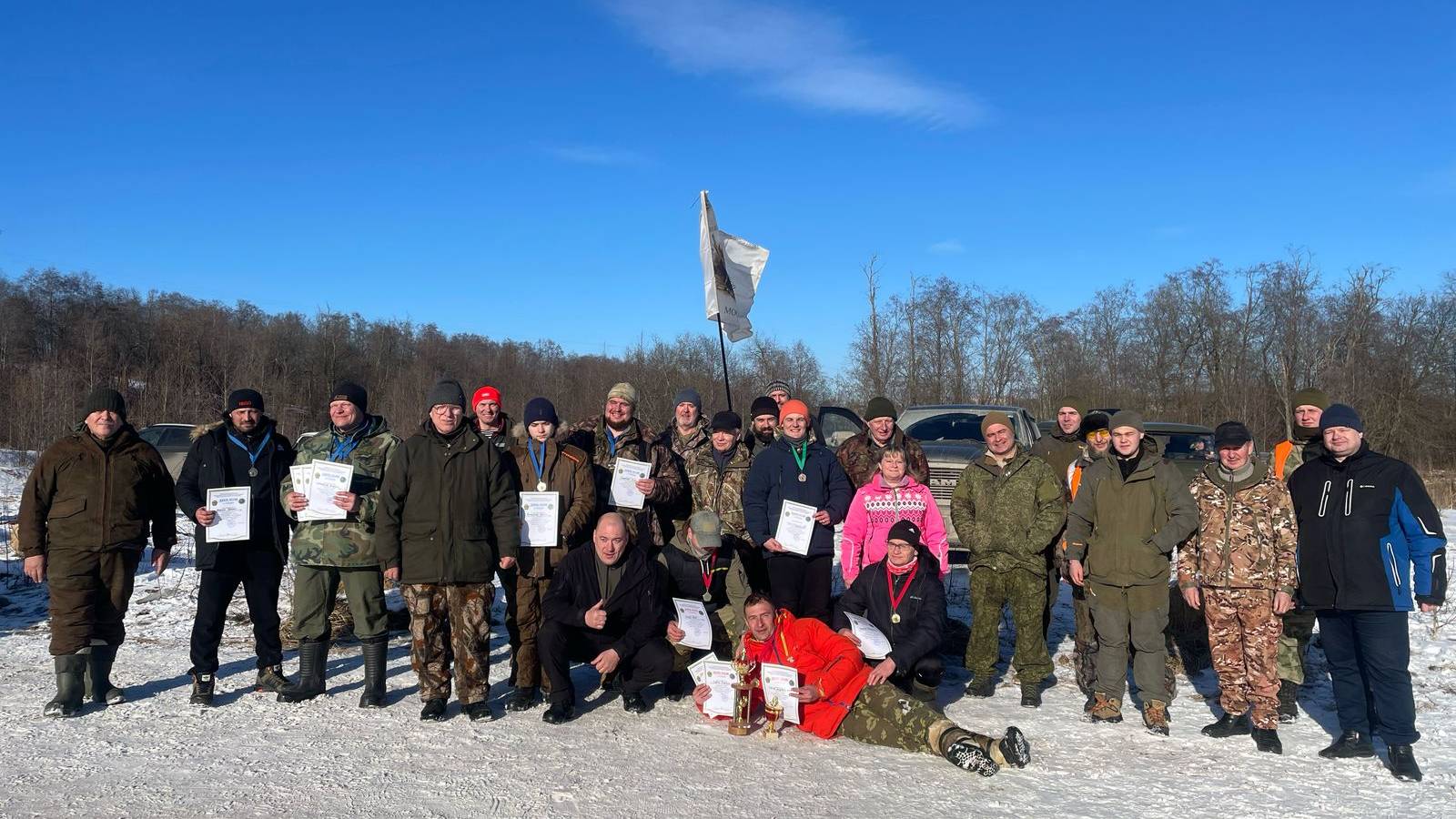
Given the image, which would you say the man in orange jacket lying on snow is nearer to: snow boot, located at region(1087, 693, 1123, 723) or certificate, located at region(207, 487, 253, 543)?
snow boot, located at region(1087, 693, 1123, 723)

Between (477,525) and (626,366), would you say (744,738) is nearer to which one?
(477,525)

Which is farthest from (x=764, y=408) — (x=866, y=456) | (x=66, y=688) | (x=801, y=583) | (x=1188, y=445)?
(x=1188, y=445)

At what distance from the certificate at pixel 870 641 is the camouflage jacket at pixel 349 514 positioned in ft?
9.64

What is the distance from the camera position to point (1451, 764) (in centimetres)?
496

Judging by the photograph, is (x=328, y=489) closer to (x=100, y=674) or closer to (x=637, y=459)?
(x=100, y=674)

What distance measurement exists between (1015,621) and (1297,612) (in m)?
1.94

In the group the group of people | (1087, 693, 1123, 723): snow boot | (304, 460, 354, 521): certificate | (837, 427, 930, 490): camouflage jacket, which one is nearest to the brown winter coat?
the group of people

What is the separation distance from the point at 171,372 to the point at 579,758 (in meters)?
31.4

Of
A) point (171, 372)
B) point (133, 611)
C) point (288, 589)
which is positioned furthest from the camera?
point (171, 372)

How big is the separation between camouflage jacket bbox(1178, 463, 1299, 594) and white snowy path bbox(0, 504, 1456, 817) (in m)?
0.96

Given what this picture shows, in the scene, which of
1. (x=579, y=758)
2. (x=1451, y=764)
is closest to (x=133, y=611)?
(x=579, y=758)

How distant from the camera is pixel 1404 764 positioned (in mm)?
4754

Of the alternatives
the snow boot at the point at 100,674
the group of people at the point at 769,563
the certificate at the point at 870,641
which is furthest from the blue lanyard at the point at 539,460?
the snow boot at the point at 100,674

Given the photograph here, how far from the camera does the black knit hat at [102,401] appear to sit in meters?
5.62
